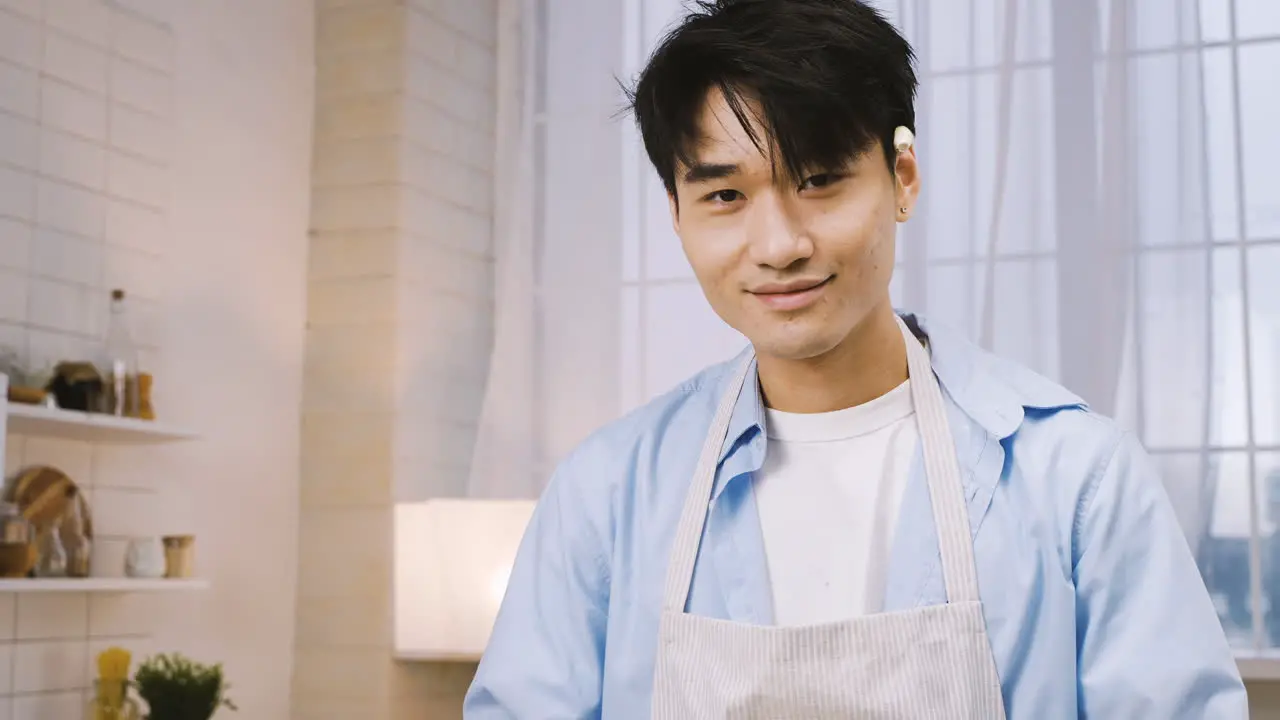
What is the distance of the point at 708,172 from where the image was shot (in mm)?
1417

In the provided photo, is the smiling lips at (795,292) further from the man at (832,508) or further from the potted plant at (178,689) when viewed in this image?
the potted plant at (178,689)

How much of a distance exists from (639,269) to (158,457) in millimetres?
1214

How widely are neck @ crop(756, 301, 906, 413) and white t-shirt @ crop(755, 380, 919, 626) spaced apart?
0.04 feet

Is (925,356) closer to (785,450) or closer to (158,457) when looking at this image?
(785,450)

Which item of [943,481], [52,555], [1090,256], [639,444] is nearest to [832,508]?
[943,481]

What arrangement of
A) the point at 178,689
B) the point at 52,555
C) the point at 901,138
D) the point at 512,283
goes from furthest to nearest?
the point at 512,283, the point at 178,689, the point at 52,555, the point at 901,138

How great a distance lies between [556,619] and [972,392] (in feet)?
1.54

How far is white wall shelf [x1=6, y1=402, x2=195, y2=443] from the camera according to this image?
263 centimetres

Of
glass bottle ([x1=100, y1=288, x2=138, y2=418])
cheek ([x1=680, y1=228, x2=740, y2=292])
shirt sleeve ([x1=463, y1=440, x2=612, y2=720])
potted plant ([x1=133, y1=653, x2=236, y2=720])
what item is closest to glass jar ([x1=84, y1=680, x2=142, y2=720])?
potted plant ([x1=133, y1=653, x2=236, y2=720])

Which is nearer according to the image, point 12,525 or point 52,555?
point 12,525

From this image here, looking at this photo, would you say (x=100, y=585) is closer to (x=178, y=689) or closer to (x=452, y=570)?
(x=178, y=689)

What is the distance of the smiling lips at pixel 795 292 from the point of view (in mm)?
1388

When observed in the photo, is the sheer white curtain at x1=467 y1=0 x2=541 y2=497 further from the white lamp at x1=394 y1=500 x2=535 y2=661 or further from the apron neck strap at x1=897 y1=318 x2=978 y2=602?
the apron neck strap at x1=897 y1=318 x2=978 y2=602

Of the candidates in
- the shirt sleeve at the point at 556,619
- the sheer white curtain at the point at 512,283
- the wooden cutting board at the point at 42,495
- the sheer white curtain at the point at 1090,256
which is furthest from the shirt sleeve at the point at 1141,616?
the sheer white curtain at the point at 512,283
